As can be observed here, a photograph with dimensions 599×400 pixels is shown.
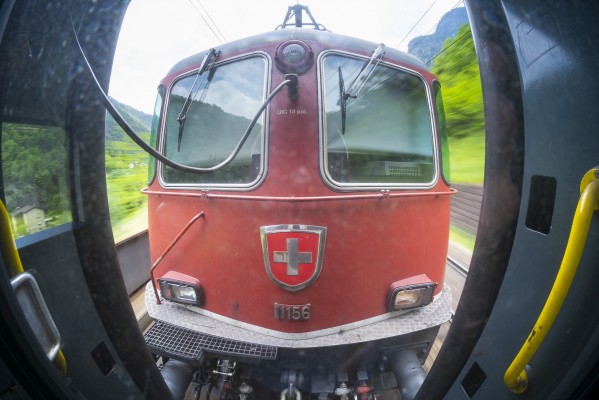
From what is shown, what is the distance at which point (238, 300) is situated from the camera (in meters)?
1.76

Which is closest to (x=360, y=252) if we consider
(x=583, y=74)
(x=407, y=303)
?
(x=407, y=303)

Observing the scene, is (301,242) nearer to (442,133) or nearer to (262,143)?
(262,143)

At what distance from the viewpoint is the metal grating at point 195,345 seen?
5.33 feet

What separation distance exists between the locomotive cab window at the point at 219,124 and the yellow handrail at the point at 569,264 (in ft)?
4.57

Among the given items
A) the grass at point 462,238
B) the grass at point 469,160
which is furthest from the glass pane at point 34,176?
the grass at point 469,160

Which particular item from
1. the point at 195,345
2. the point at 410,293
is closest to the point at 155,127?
the point at 195,345

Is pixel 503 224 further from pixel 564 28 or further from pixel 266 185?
pixel 266 185

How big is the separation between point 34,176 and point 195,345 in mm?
1315

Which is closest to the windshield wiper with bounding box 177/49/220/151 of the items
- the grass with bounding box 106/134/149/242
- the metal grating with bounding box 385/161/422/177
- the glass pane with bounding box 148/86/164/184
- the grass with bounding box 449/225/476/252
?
the glass pane with bounding box 148/86/164/184

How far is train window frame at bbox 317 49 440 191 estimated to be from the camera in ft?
5.41

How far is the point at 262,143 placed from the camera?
1.68 meters

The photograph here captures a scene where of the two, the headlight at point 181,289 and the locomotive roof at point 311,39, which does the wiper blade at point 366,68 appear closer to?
the locomotive roof at point 311,39

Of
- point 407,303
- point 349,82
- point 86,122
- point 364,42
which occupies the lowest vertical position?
point 407,303

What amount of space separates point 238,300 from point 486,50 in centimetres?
180
